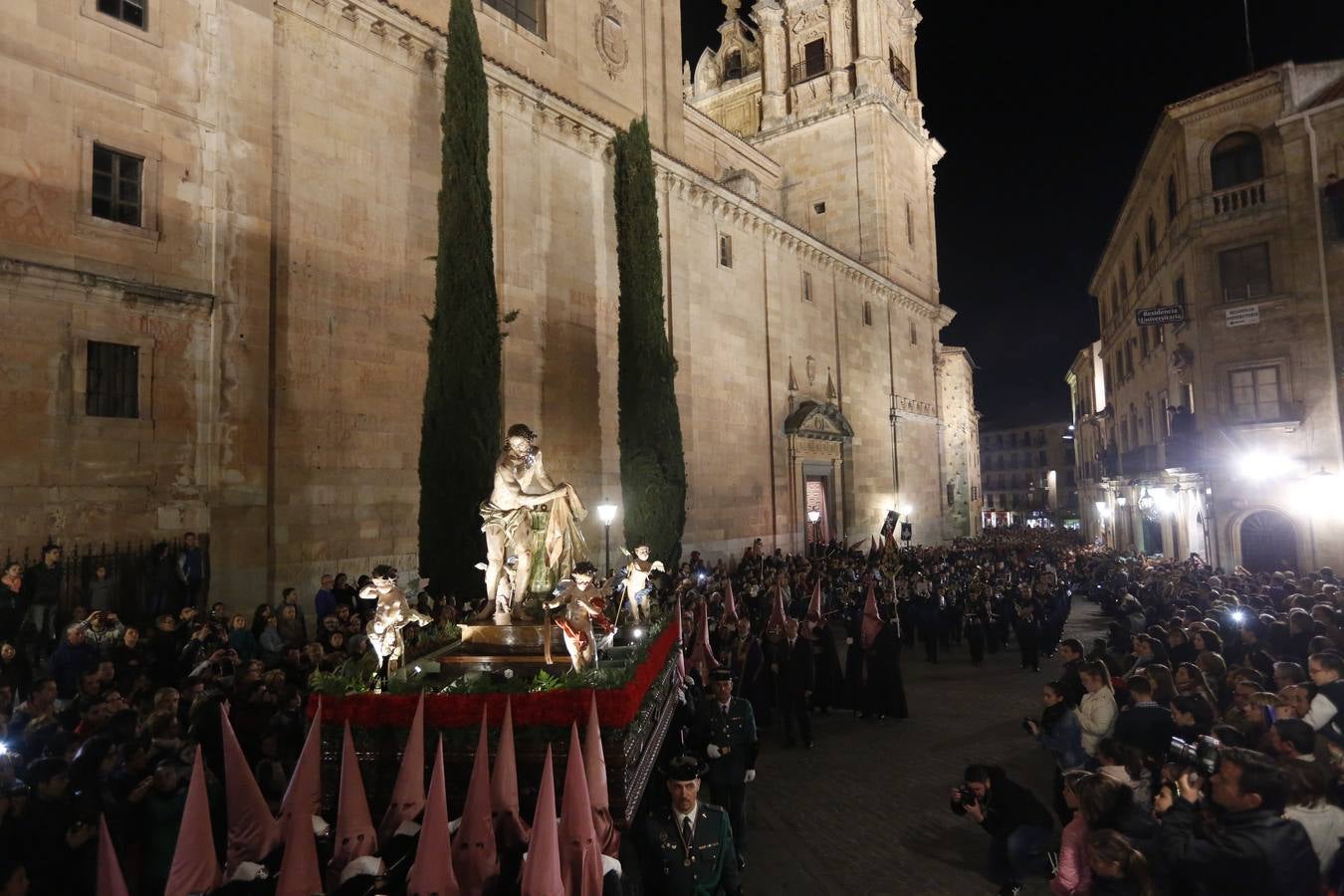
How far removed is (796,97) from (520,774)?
3695cm

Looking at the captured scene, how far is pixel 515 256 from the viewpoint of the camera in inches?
723

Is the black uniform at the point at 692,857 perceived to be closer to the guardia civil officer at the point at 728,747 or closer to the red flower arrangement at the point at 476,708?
the red flower arrangement at the point at 476,708

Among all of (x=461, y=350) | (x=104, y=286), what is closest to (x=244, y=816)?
(x=104, y=286)

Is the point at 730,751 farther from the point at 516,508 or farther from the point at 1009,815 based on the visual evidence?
the point at 516,508

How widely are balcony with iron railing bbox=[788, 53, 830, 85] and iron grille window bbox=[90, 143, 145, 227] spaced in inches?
1241

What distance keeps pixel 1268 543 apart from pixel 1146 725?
20.2 metres

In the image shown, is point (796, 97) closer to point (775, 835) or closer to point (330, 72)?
point (330, 72)

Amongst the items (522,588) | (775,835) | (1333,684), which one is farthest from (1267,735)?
(522,588)

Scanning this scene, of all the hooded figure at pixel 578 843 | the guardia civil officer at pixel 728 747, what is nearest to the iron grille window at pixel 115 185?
the guardia civil officer at pixel 728 747

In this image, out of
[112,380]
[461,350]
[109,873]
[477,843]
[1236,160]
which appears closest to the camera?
[109,873]

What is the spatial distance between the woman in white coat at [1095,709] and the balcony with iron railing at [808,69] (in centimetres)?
3562

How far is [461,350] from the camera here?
14648mm

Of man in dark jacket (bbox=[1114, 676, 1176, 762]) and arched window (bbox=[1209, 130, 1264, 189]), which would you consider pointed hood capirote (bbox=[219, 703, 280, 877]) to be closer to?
man in dark jacket (bbox=[1114, 676, 1176, 762])

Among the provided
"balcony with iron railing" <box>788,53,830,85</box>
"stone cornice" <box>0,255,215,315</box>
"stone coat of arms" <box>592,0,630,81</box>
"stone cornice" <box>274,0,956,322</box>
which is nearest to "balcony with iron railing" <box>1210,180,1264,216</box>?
"stone cornice" <box>274,0,956,322</box>
